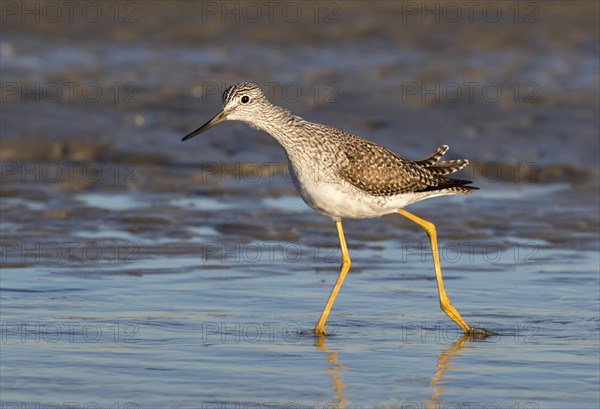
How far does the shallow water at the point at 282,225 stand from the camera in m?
8.61

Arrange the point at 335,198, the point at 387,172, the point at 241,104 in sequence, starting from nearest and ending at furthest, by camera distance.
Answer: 1. the point at 335,198
2. the point at 241,104
3. the point at 387,172

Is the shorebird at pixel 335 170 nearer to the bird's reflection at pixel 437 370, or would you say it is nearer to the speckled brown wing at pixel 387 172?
the speckled brown wing at pixel 387 172

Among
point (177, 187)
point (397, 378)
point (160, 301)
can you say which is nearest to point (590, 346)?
point (397, 378)

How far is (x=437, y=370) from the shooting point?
344 inches

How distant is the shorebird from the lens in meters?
10.1

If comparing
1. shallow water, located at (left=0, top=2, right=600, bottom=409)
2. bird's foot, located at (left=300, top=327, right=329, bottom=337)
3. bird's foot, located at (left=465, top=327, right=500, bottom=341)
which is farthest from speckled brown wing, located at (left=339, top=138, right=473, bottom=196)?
bird's foot, located at (left=465, top=327, right=500, bottom=341)

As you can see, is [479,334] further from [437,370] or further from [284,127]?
[284,127]

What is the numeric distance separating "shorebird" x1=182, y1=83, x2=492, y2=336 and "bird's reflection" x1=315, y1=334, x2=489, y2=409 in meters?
0.20

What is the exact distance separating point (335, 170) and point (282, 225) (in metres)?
3.83

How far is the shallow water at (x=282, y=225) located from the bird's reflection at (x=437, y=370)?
3 cm

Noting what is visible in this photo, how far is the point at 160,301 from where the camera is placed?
10656mm

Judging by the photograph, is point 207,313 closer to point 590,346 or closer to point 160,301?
point 160,301

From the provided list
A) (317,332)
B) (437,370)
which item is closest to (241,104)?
(317,332)

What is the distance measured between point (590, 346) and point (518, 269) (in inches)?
112
